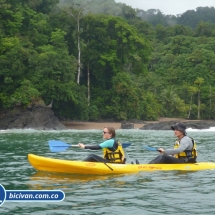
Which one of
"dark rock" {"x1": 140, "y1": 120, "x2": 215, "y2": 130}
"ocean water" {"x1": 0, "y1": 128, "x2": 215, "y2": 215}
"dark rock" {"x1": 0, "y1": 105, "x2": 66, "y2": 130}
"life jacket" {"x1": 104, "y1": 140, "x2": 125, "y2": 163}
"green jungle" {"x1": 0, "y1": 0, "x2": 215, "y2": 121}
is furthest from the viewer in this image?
"dark rock" {"x1": 140, "y1": 120, "x2": 215, "y2": 130}

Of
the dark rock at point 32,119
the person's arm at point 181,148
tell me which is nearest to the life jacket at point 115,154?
the person's arm at point 181,148

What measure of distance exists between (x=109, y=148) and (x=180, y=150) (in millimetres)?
1759

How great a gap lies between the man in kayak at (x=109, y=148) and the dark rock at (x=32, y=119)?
27.1m

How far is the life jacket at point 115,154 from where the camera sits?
1202cm

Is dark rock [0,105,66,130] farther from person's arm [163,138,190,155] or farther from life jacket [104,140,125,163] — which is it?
person's arm [163,138,190,155]

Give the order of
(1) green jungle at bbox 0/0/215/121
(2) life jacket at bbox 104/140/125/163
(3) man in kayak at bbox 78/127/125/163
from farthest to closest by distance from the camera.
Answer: (1) green jungle at bbox 0/0/215/121, (2) life jacket at bbox 104/140/125/163, (3) man in kayak at bbox 78/127/125/163

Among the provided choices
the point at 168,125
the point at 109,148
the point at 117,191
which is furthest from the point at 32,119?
the point at 117,191

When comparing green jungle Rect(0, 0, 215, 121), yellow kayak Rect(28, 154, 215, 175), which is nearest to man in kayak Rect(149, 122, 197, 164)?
yellow kayak Rect(28, 154, 215, 175)

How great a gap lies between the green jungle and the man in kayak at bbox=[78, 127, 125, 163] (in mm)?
27869

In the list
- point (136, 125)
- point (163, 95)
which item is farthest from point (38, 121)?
point (163, 95)

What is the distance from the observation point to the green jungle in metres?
41.1

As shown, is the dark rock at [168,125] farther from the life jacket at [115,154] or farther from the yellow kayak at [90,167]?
the life jacket at [115,154]

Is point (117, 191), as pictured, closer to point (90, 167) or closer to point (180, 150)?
point (90, 167)

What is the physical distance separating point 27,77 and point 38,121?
4.60 m
